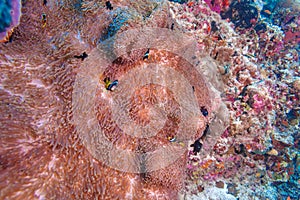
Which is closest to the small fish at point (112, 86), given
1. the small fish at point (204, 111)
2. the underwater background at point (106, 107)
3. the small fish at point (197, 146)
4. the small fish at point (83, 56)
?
the underwater background at point (106, 107)

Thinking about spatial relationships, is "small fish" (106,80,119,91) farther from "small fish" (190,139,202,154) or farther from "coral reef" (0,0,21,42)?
"small fish" (190,139,202,154)

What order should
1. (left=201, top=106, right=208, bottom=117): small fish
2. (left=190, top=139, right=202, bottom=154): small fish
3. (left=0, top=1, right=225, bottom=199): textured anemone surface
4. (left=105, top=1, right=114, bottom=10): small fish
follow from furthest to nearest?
(left=190, top=139, right=202, bottom=154): small fish → (left=201, top=106, right=208, bottom=117): small fish → (left=105, top=1, right=114, bottom=10): small fish → (left=0, top=1, right=225, bottom=199): textured anemone surface

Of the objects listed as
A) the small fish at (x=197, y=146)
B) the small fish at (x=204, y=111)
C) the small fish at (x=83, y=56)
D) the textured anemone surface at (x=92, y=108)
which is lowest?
the small fish at (x=197, y=146)

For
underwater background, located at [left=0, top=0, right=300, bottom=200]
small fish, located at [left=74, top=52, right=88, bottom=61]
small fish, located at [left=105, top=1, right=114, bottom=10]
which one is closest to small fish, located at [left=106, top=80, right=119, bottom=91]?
underwater background, located at [left=0, top=0, right=300, bottom=200]

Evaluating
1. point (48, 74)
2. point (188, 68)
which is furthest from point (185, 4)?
point (48, 74)

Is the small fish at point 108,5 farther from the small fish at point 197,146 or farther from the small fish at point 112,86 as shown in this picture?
the small fish at point 197,146

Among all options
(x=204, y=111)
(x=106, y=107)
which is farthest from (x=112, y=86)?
(x=204, y=111)

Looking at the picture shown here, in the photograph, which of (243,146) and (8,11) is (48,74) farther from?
(243,146)

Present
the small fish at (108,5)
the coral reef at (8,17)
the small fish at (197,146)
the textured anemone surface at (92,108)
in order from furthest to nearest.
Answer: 1. the small fish at (197,146)
2. the small fish at (108,5)
3. the coral reef at (8,17)
4. the textured anemone surface at (92,108)
